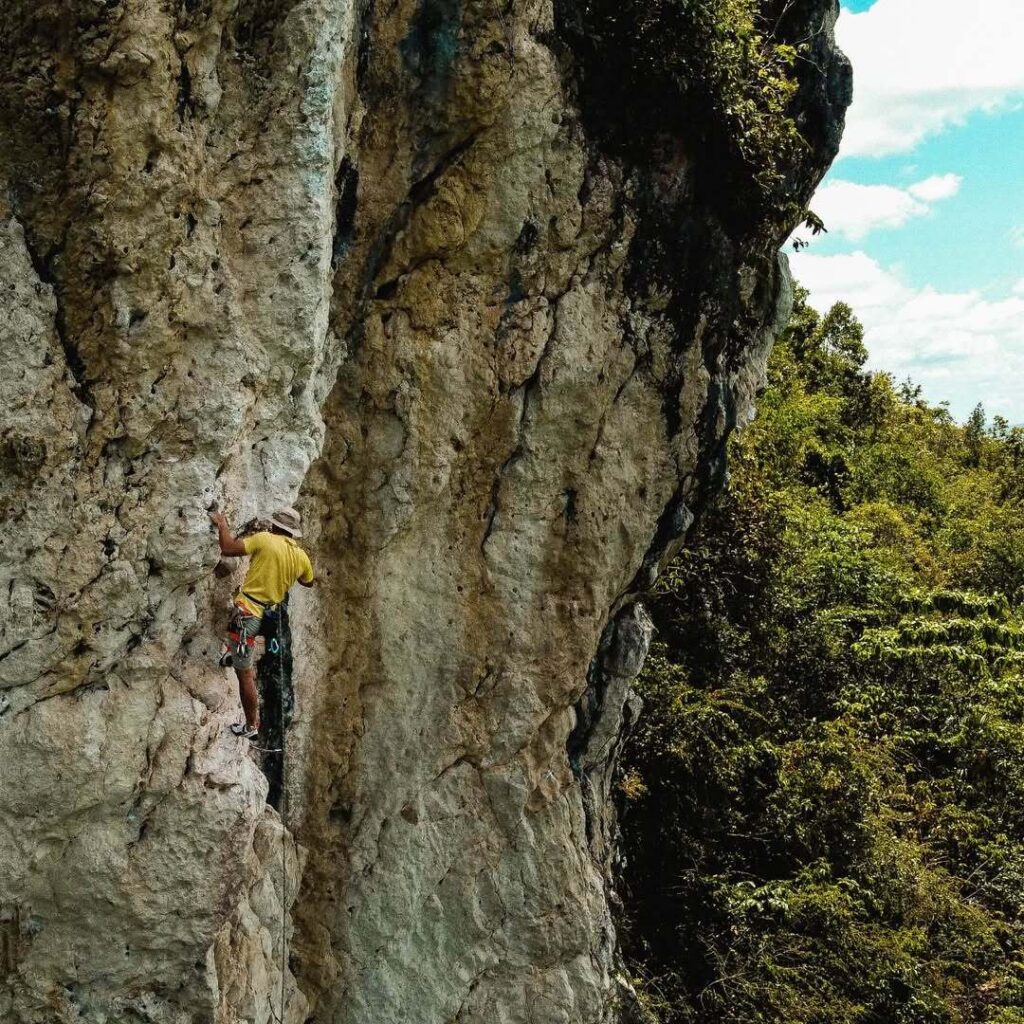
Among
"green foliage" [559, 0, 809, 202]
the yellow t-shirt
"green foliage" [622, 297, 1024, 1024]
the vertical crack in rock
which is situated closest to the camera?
the yellow t-shirt

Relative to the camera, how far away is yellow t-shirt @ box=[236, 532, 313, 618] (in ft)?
21.1

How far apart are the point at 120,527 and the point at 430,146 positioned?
11.0 feet

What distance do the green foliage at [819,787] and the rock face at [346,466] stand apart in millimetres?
3128

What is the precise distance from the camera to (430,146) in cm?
727

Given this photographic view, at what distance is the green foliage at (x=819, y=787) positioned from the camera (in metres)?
11.1

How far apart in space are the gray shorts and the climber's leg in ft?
0.18

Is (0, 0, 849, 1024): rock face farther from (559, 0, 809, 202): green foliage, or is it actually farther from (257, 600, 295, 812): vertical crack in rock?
(559, 0, 809, 202): green foliage

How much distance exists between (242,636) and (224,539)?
2.31 ft

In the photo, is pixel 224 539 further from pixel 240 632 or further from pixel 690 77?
pixel 690 77

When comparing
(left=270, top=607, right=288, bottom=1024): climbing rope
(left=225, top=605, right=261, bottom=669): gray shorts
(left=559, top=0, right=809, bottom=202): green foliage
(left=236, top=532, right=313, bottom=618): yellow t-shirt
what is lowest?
(left=270, top=607, right=288, bottom=1024): climbing rope

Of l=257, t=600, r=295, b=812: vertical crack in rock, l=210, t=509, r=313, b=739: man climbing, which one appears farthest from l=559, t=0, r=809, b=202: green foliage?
l=257, t=600, r=295, b=812: vertical crack in rock

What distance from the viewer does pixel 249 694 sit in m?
6.62

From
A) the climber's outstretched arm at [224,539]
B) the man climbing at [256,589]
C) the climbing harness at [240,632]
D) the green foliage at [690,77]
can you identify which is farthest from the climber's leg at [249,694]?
the green foliage at [690,77]

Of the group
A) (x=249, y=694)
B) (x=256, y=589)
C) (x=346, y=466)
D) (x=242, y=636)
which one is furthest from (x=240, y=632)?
(x=346, y=466)
